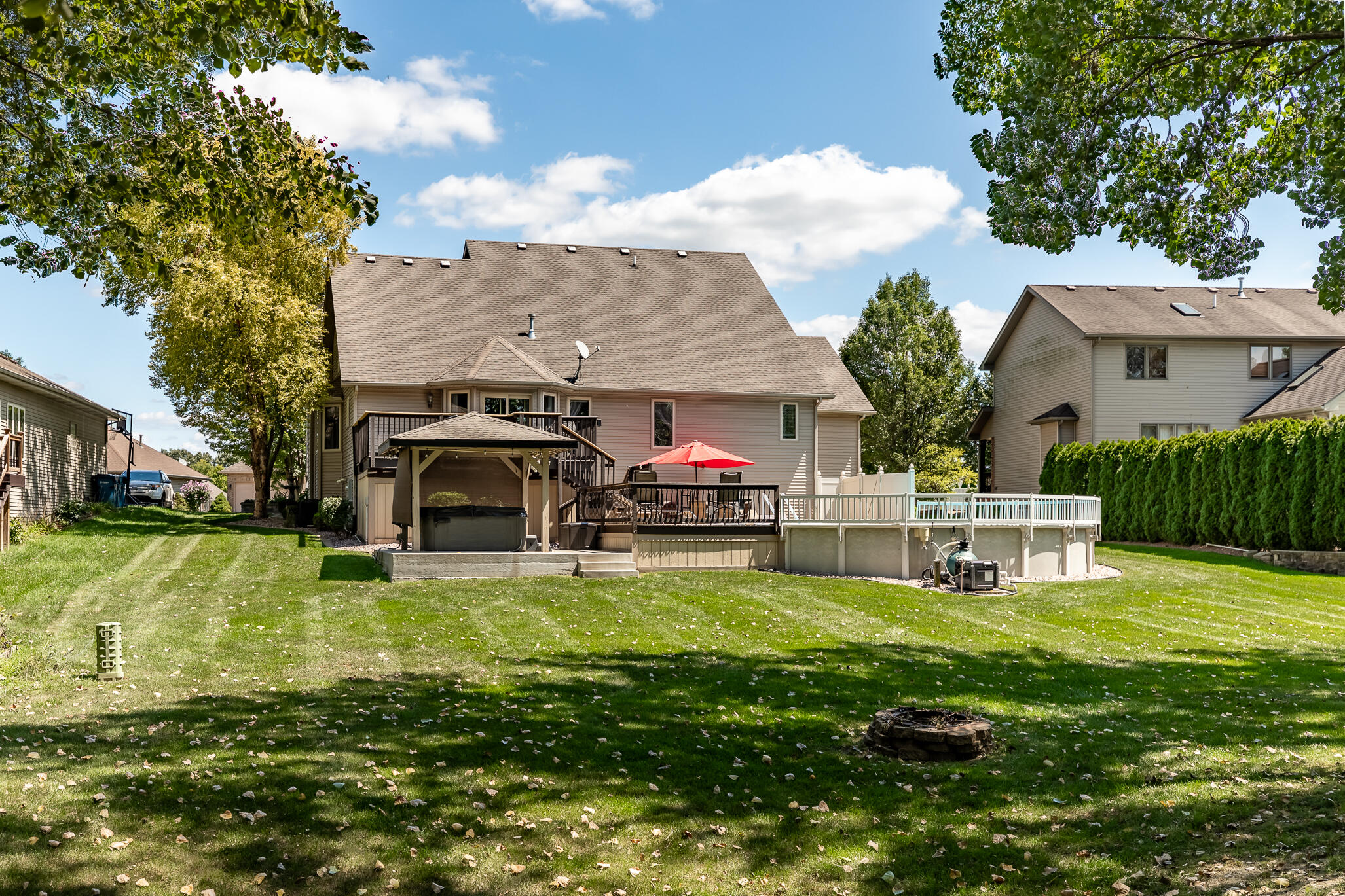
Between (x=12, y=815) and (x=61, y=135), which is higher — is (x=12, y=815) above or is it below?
below

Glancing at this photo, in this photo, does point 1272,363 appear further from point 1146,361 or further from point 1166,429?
point 1146,361

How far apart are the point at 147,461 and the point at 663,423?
61604 mm

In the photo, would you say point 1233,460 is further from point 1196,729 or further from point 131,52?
point 131,52

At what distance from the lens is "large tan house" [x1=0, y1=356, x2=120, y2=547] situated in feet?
71.6

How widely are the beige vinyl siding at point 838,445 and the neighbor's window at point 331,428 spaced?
50.7 ft

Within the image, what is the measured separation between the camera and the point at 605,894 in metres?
5.45

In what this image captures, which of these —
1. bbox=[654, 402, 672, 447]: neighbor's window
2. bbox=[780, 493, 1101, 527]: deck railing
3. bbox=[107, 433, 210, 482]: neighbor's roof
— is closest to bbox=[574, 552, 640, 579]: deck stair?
bbox=[780, 493, 1101, 527]: deck railing

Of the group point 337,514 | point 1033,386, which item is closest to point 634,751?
point 337,514

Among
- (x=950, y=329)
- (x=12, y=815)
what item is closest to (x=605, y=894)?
(x=12, y=815)

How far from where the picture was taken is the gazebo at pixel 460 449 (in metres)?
18.4

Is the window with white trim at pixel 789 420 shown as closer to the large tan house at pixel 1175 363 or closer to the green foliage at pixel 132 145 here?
the large tan house at pixel 1175 363

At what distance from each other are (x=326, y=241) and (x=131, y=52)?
23.5 m

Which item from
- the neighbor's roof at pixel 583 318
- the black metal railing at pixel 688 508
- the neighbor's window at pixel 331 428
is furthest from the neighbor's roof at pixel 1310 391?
the neighbor's window at pixel 331 428

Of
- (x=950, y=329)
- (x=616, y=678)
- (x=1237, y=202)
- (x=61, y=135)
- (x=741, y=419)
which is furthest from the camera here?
(x=950, y=329)
